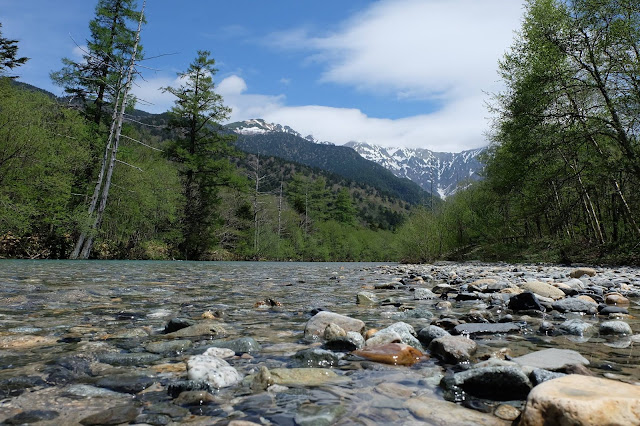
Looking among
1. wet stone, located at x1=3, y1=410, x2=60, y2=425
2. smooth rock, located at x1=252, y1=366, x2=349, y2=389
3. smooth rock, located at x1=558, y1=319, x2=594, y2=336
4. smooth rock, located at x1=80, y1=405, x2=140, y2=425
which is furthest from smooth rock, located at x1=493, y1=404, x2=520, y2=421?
smooth rock, located at x1=558, y1=319, x2=594, y2=336

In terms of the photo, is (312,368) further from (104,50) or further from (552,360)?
(104,50)

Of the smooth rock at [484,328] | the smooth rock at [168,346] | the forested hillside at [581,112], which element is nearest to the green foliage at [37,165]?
the smooth rock at [168,346]

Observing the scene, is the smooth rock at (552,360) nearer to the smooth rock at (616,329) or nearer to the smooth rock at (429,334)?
the smooth rock at (429,334)

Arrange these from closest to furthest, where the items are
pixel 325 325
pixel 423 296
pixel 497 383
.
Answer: pixel 497 383, pixel 325 325, pixel 423 296

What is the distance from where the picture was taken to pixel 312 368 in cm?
223

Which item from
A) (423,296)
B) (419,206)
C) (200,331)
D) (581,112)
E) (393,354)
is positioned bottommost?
(423,296)

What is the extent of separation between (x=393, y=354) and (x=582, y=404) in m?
1.30

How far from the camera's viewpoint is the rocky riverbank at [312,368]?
1504mm

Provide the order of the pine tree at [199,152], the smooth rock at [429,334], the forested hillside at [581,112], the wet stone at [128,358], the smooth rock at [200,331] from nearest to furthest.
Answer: the wet stone at [128,358]
the smooth rock at [429,334]
the smooth rock at [200,331]
the forested hillside at [581,112]
the pine tree at [199,152]

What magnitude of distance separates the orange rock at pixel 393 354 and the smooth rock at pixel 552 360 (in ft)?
2.01

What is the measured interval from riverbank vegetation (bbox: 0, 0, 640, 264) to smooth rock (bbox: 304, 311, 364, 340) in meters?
14.5

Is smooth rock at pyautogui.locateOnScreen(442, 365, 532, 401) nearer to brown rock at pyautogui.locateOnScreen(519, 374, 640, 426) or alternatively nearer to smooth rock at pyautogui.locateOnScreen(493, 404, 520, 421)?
smooth rock at pyautogui.locateOnScreen(493, 404, 520, 421)

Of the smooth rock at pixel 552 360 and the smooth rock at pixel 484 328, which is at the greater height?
the smooth rock at pixel 552 360

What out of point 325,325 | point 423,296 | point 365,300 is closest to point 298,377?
point 325,325
